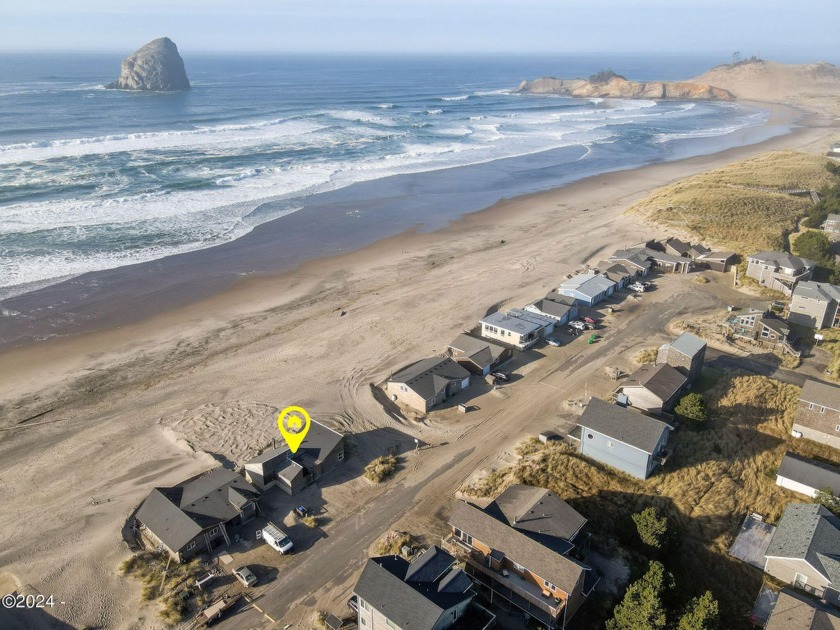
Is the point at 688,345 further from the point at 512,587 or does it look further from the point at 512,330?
the point at 512,587

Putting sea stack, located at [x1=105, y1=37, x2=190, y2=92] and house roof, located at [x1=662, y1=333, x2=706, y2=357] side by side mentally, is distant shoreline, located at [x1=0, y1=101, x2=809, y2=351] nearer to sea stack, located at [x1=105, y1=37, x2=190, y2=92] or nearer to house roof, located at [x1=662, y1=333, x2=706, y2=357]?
house roof, located at [x1=662, y1=333, x2=706, y2=357]

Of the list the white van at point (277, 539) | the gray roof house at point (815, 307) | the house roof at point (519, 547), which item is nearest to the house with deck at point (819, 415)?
the gray roof house at point (815, 307)

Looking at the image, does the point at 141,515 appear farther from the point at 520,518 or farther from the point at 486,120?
the point at 486,120

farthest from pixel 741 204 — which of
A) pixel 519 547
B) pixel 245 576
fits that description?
pixel 245 576

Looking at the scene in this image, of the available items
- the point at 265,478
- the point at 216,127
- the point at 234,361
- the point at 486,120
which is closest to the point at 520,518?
the point at 265,478

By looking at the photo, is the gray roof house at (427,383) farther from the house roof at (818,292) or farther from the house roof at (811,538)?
the house roof at (818,292)

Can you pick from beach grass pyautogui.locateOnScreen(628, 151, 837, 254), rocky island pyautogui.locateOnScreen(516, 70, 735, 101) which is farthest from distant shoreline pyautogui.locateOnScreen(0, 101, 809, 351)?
rocky island pyautogui.locateOnScreen(516, 70, 735, 101)
